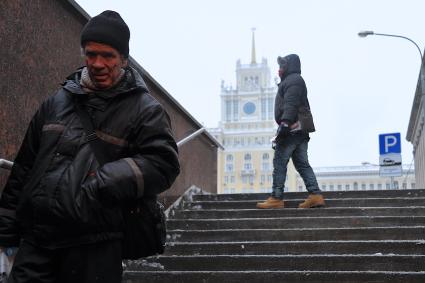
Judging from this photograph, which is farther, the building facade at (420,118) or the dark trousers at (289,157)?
the building facade at (420,118)

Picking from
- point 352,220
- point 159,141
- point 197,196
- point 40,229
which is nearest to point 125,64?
point 159,141

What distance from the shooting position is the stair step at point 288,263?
5098 millimetres

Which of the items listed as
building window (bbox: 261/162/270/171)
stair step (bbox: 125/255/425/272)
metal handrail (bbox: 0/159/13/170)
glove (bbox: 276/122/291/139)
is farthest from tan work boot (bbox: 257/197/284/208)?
building window (bbox: 261/162/270/171)

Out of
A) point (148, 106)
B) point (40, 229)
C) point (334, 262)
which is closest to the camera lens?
point (40, 229)

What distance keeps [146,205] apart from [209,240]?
410cm

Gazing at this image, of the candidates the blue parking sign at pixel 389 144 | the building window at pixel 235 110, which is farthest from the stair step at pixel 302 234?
the building window at pixel 235 110

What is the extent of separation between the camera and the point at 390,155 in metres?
17.3

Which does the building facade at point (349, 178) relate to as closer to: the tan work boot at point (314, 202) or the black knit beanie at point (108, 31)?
the tan work boot at point (314, 202)

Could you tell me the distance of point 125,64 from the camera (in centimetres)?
247

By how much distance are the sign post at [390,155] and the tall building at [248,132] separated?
76690 mm

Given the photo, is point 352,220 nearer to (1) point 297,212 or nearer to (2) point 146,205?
(1) point 297,212

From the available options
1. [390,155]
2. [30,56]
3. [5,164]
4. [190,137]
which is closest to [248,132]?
[390,155]

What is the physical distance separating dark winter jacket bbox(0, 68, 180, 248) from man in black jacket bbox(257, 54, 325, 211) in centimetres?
468

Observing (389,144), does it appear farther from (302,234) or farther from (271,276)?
(271,276)
